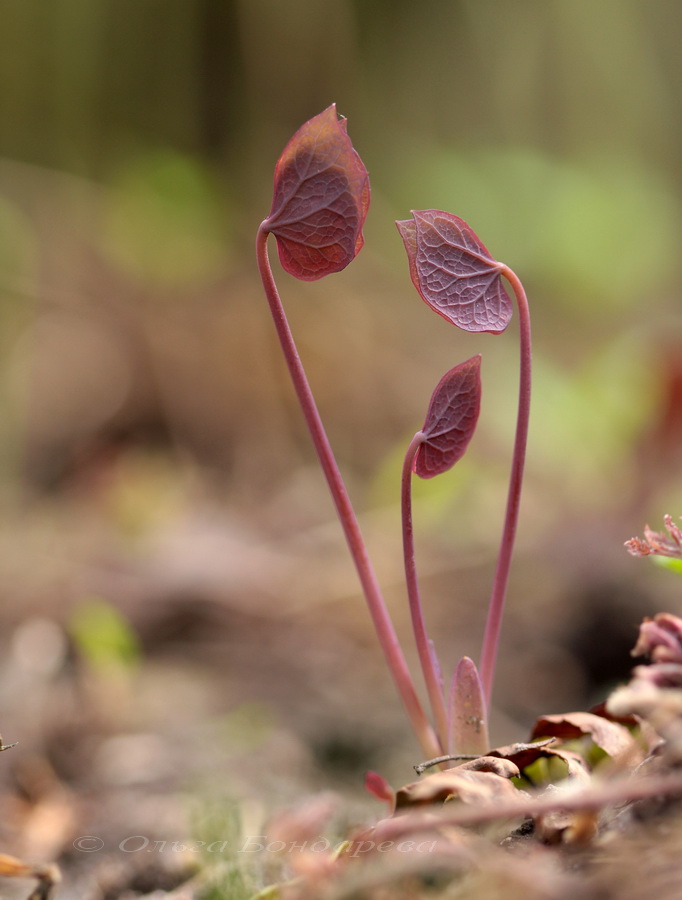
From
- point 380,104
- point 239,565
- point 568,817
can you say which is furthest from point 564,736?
point 380,104

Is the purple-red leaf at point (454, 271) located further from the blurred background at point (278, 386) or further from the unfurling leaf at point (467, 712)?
the blurred background at point (278, 386)

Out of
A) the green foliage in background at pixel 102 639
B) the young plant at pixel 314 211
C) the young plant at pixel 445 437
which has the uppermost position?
the young plant at pixel 314 211

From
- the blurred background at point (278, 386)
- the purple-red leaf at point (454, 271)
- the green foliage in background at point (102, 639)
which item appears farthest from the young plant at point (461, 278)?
the green foliage in background at point (102, 639)

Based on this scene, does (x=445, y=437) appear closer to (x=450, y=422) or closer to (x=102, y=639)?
(x=450, y=422)

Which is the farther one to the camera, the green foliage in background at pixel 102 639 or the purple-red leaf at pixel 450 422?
the green foliage in background at pixel 102 639

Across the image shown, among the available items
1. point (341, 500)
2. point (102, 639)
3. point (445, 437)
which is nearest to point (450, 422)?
point (445, 437)

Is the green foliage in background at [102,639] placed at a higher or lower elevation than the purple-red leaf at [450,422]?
lower

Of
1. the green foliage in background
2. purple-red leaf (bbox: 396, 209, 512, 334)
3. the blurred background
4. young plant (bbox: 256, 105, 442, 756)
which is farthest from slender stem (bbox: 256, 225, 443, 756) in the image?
the green foliage in background
